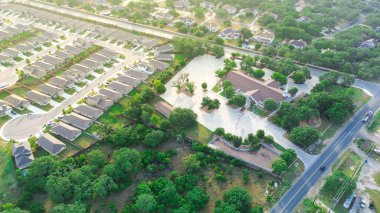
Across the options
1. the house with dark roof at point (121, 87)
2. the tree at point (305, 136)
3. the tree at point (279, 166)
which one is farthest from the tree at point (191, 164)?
the house with dark roof at point (121, 87)

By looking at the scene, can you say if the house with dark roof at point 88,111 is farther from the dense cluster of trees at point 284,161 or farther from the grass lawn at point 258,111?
the dense cluster of trees at point 284,161

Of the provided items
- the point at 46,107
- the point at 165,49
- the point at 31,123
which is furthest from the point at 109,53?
the point at 31,123

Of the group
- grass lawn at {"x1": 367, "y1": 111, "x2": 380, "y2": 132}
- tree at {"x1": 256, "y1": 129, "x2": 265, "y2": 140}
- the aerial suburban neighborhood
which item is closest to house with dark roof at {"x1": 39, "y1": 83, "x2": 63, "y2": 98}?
the aerial suburban neighborhood

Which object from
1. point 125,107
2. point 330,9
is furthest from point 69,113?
point 330,9

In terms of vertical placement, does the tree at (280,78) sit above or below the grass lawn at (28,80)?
above

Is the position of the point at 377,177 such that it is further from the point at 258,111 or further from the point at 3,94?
the point at 3,94

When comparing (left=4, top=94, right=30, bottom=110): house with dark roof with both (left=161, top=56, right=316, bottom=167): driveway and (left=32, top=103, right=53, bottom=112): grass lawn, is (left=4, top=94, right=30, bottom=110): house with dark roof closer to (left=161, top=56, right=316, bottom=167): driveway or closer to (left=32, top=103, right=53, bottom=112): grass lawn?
(left=32, top=103, right=53, bottom=112): grass lawn
